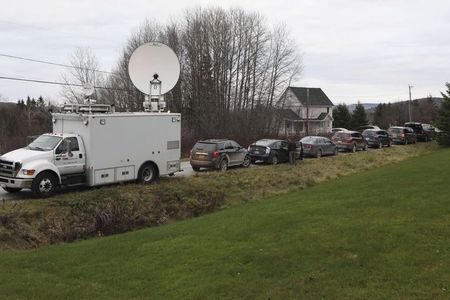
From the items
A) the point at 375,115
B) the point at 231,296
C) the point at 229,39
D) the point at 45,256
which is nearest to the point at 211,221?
the point at 45,256

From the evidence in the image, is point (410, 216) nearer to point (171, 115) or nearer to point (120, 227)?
point (120, 227)

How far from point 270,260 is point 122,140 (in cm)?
1078

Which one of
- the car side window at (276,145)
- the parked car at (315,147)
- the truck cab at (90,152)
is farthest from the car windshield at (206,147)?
the parked car at (315,147)

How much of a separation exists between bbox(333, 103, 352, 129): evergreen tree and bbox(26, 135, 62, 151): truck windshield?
73.1 m

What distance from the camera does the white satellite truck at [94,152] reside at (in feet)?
50.8

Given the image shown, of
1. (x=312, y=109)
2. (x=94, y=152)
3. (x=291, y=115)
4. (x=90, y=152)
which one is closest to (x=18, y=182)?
(x=90, y=152)

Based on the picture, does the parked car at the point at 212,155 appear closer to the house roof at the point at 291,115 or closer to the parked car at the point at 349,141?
the parked car at the point at 349,141

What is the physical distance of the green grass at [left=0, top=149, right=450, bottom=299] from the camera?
6707 mm

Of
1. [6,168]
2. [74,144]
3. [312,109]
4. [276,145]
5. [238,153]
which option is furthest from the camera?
[312,109]

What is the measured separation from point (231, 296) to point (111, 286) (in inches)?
80.9

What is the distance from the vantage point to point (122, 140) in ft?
57.9

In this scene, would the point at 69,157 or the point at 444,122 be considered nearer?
the point at 69,157

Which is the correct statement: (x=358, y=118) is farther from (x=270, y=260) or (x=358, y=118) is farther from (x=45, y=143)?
(x=270, y=260)

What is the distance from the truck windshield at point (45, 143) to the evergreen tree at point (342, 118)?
7312 cm
